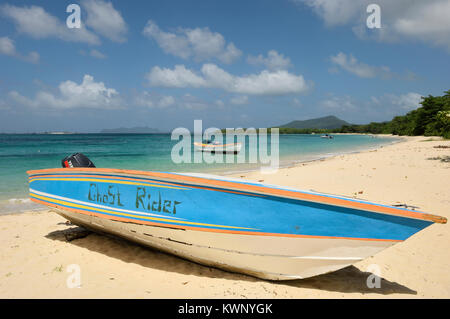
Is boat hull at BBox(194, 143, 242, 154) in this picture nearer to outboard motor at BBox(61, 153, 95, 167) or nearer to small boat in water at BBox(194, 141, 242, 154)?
small boat in water at BBox(194, 141, 242, 154)

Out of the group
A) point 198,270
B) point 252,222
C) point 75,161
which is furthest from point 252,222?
point 75,161

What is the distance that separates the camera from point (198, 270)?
3.54 m

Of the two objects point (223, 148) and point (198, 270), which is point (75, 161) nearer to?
point (198, 270)

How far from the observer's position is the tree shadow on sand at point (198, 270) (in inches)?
124

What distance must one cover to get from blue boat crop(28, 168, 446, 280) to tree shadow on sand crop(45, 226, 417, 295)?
20 centimetres

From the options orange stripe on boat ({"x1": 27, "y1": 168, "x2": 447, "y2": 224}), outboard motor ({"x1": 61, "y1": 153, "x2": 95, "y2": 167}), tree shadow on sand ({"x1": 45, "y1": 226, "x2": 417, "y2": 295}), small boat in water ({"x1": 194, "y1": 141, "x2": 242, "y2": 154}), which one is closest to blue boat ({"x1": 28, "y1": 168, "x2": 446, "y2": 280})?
orange stripe on boat ({"x1": 27, "y1": 168, "x2": 447, "y2": 224})

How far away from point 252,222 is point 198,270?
1239 millimetres

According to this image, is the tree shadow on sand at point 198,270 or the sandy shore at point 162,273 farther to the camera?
the tree shadow on sand at point 198,270

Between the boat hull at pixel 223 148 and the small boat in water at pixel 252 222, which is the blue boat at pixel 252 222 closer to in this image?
the small boat in water at pixel 252 222

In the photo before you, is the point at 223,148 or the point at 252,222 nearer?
the point at 252,222

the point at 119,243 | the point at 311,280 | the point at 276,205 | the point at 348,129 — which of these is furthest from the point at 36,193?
the point at 348,129

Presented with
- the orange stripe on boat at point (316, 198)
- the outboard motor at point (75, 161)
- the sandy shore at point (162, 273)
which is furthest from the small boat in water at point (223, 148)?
the orange stripe on boat at point (316, 198)

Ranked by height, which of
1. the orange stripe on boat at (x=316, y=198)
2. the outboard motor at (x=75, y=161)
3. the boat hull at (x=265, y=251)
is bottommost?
the boat hull at (x=265, y=251)

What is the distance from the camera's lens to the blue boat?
273 centimetres
